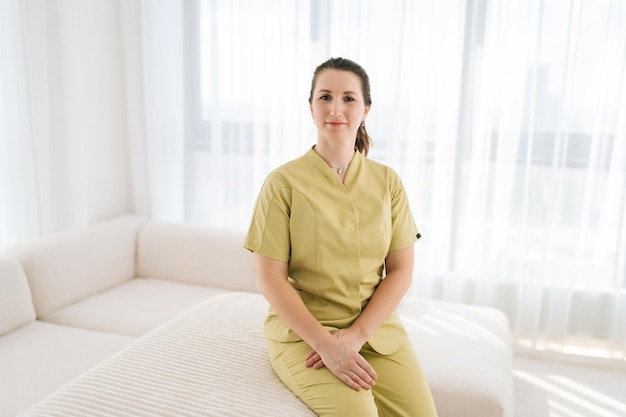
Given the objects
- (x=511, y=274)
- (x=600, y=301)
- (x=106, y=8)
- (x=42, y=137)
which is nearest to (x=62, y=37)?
(x=106, y=8)

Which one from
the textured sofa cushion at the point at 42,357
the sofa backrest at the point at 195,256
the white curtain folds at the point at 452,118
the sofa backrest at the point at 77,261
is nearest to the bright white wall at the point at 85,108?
the white curtain folds at the point at 452,118

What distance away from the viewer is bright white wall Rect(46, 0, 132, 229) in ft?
8.90

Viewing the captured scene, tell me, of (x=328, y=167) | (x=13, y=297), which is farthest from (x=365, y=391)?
(x=13, y=297)

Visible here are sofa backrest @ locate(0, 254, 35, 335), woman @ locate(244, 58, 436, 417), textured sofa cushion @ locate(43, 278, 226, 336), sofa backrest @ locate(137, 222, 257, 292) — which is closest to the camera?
woman @ locate(244, 58, 436, 417)

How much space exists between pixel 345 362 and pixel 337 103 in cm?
70

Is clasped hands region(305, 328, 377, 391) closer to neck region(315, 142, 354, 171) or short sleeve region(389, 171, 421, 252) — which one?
short sleeve region(389, 171, 421, 252)

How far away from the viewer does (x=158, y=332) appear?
5.92ft

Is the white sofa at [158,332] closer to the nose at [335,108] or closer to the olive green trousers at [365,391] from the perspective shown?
the olive green trousers at [365,391]

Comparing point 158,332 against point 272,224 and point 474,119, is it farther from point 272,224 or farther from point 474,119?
point 474,119

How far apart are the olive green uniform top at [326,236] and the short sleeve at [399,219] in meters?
0.03

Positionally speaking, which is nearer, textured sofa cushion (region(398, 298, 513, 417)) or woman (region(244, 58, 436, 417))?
woman (region(244, 58, 436, 417))

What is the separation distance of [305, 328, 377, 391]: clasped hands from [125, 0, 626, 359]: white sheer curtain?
4.74 ft

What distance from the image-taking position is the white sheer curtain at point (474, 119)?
2.44 m

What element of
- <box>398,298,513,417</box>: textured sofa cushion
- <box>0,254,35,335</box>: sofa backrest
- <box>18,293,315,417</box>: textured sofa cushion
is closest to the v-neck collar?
<box>18,293,315,417</box>: textured sofa cushion
